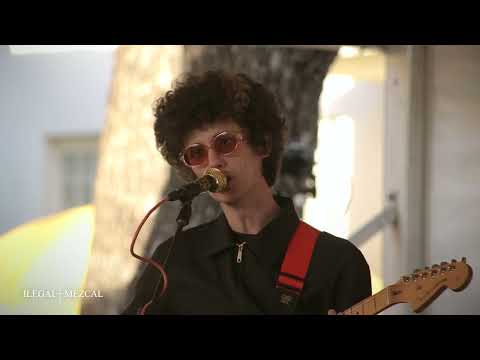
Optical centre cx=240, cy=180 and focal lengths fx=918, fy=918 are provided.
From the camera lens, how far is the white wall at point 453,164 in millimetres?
4574

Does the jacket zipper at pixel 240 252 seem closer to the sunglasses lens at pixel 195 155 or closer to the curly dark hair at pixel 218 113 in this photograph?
the curly dark hair at pixel 218 113

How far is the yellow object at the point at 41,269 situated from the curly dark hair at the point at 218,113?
0.63 metres

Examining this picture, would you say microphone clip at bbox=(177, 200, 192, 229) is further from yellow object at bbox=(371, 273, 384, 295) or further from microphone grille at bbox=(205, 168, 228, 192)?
yellow object at bbox=(371, 273, 384, 295)

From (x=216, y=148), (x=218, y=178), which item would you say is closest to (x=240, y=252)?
(x=218, y=178)

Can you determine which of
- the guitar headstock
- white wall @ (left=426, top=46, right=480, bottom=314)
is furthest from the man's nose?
white wall @ (left=426, top=46, right=480, bottom=314)

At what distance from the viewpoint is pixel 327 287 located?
14.0ft

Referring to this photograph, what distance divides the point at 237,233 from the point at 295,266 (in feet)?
1.07

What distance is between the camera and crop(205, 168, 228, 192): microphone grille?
4172 mm

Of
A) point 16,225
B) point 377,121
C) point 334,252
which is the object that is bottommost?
point 334,252

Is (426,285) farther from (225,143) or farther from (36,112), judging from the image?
(36,112)
